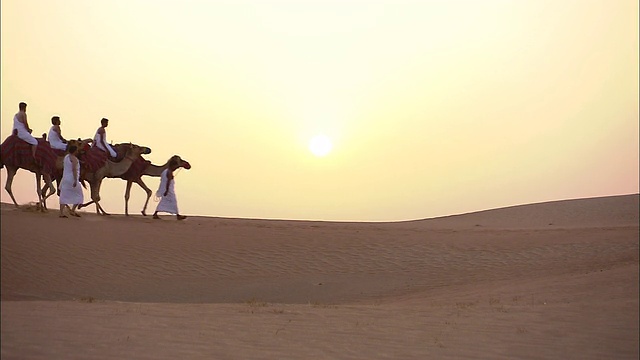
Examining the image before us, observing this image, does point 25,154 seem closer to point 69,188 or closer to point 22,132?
point 22,132

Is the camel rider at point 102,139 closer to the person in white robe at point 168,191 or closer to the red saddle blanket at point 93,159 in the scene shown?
the red saddle blanket at point 93,159

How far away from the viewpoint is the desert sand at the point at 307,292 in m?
9.41

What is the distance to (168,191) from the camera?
22422mm

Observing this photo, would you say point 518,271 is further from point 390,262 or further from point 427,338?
point 427,338

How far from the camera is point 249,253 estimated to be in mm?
21766

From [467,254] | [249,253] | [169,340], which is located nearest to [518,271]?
[467,254]

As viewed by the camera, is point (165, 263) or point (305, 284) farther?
point (165, 263)

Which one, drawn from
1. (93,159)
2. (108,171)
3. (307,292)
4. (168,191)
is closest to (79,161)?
(93,159)

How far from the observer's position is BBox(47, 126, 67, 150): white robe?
19.7 m

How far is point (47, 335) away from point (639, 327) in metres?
8.50

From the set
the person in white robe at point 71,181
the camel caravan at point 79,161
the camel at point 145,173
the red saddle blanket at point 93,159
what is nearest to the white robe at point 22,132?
the camel caravan at point 79,161

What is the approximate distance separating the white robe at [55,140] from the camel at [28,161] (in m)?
0.28

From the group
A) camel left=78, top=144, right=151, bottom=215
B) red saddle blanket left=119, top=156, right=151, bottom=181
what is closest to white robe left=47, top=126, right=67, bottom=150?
camel left=78, top=144, right=151, bottom=215

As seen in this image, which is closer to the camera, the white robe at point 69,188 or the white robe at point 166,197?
the white robe at point 69,188
